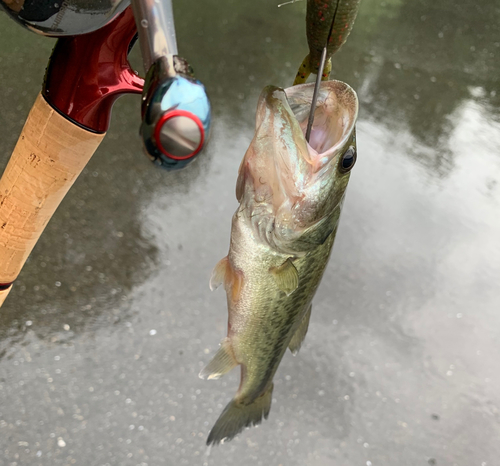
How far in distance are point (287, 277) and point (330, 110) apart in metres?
0.38

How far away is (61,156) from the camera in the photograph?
101cm

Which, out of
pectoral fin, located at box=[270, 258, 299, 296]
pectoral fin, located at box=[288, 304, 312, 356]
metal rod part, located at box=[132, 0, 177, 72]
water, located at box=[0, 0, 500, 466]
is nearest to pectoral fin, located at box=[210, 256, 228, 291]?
pectoral fin, located at box=[270, 258, 299, 296]

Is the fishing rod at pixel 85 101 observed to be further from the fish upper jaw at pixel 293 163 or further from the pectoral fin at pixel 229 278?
the pectoral fin at pixel 229 278

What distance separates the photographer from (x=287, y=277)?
1.11 metres

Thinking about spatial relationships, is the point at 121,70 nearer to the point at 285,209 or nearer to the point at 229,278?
the point at 285,209

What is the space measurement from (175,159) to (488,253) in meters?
3.20

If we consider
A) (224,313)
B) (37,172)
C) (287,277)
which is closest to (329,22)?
(287,277)

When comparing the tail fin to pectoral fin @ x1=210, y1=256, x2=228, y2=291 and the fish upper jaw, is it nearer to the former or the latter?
pectoral fin @ x1=210, y1=256, x2=228, y2=291

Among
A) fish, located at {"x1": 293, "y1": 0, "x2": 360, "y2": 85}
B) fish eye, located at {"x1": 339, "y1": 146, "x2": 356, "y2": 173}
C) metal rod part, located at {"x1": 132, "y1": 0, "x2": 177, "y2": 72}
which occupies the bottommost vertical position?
fish eye, located at {"x1": 339, "y1": 146, "x2": 356, "y2": 173}

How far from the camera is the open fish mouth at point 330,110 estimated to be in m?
0.96

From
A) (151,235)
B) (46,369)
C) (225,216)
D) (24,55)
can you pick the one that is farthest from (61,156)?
(24,55)

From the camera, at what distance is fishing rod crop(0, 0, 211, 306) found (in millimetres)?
543

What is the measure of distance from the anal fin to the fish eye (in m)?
0.61

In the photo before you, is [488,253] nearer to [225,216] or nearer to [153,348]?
[225,216]
